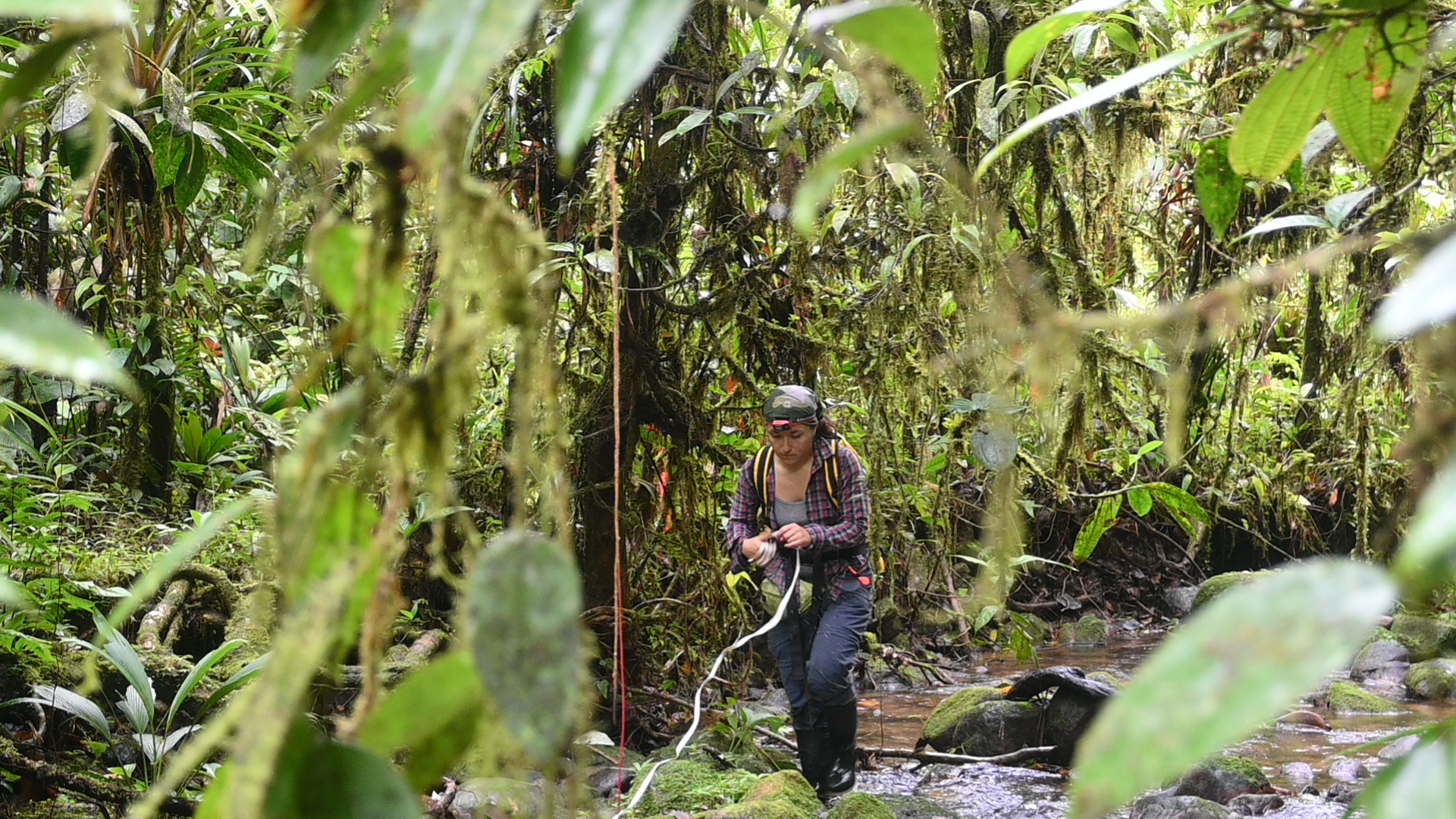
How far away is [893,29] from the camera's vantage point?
0.36 metres

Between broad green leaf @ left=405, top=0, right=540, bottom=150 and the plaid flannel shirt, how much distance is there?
370 cm

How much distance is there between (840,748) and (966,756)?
0.55m

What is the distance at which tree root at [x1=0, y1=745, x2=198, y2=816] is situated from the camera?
238cm

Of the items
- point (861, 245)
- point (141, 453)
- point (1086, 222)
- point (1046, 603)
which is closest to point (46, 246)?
point (141, 453)

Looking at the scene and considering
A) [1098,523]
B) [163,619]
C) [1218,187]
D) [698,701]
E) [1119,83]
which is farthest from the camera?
[163,619]

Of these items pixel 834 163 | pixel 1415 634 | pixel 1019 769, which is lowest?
pixel 1019 769

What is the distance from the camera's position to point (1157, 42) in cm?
272

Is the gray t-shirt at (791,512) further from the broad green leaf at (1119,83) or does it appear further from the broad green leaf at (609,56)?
→ the broad green leaf at (609,56)

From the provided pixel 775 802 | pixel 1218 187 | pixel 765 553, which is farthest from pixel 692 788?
pixel 1218 187

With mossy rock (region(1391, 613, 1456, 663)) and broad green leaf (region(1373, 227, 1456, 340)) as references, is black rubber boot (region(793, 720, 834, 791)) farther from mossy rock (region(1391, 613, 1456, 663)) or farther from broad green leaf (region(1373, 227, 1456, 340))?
broad green leaf (region(1373, 227, 1456, 340))

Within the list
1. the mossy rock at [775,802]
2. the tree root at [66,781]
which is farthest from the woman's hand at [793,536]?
the tree root at [66,781]

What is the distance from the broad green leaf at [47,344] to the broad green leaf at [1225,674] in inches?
9.0

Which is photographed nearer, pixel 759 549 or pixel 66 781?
pixel 66 781

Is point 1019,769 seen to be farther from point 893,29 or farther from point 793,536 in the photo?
point 893,29
